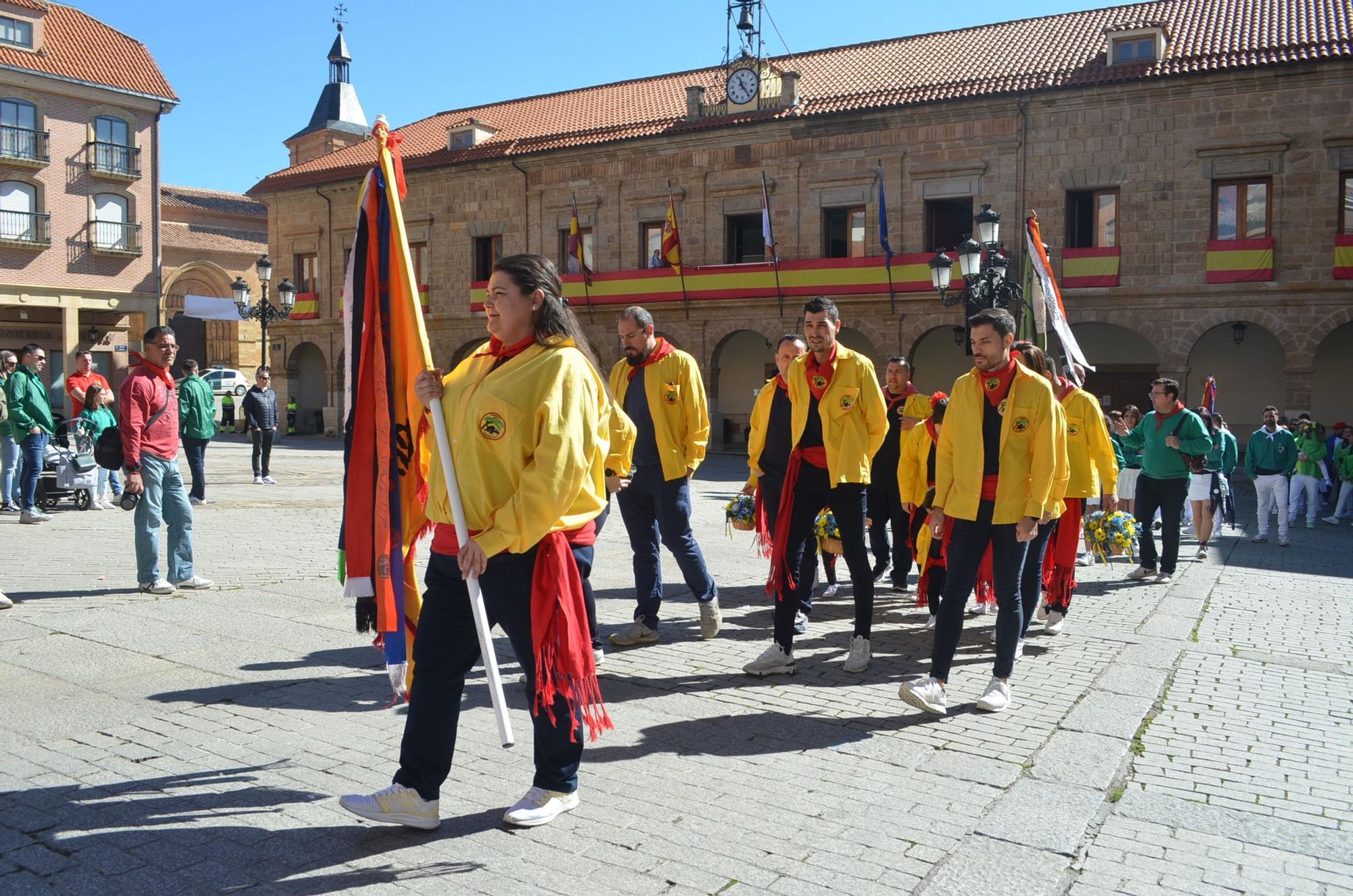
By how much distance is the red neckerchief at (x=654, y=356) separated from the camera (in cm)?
657

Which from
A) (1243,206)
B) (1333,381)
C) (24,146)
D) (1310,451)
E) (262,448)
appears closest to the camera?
(1310,451)

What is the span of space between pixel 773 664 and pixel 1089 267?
22.1 m

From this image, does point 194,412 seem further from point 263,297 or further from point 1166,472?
point 263,297

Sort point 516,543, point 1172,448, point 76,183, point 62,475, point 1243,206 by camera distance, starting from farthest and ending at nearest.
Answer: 1. point 76,183
2. point 1243,206
3. point 62,475
4. point 1172,448
5. point 516,543

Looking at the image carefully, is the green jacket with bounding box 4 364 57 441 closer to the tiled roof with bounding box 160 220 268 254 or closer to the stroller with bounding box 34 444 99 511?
the stroller with bounding box 34 444 99 511

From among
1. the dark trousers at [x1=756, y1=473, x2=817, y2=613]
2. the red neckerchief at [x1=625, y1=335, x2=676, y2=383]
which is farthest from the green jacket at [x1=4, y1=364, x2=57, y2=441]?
the dark trousers at [x1=756, y1=473, x2=817, y2=613]

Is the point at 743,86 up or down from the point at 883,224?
up

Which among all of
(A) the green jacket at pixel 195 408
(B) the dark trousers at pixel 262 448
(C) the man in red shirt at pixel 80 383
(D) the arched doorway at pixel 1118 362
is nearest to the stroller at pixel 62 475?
(C) the man in red shirt at pixel 80 383

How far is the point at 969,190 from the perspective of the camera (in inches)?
1047

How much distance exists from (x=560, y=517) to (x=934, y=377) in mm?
26646

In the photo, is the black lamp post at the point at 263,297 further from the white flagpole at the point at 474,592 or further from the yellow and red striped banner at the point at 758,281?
the white flagpole at the point at 474,592

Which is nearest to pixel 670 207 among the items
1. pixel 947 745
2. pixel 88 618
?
pixel 88 618

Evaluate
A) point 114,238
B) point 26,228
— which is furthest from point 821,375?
point 114,238

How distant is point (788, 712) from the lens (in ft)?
16.9
